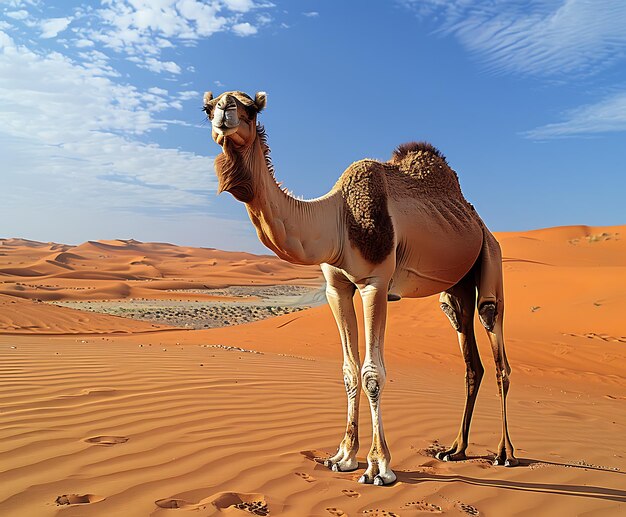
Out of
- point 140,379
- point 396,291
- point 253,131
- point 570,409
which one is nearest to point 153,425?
point 140,379

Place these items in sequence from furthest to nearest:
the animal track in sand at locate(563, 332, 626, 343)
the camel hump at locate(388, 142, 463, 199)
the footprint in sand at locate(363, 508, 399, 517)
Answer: the animal track in sand at locate(563, 332, 626, 343)
the camel hump at locate(388, 142, 463, 199)
the footprint in sand at locate(363, 508, 399, 517)

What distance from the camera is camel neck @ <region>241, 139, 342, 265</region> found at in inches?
136

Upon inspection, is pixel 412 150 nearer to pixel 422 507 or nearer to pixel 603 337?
pixel 422 507

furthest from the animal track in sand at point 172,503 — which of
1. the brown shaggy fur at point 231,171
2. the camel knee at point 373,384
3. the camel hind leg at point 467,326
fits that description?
the camel hind leg at point 467,326

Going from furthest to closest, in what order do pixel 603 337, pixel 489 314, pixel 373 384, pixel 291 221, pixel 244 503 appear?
pixel 603 337 < pixel 489 314 < pixel 373 384 < pixel 291 221 < pixel 244 503

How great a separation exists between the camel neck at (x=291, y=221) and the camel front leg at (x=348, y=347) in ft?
1.31

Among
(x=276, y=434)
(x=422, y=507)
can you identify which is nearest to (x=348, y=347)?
(x=276, y=434)

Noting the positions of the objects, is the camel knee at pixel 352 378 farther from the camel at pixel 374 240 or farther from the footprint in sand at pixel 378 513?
the footprint in sand at pixel 378 513

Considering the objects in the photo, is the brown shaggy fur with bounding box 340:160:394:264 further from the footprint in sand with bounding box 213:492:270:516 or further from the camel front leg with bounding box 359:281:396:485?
the footprint in sand with bounding box 213:492:270:516

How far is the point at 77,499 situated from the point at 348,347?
2206mm

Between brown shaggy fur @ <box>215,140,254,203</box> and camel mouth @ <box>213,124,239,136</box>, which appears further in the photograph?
brown shaggy fur @ <box>215,140,254,203</box>

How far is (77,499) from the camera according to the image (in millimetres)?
2904

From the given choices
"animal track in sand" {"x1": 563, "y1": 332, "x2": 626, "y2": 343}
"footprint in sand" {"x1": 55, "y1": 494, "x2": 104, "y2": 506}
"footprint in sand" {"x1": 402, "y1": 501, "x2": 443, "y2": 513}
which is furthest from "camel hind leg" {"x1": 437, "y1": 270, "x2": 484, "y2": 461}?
"animal track in sand" {"x1": 563, "y1": 332, "x2": 626, "y2": 343}

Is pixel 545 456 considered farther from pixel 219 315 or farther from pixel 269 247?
pixel 219 315
